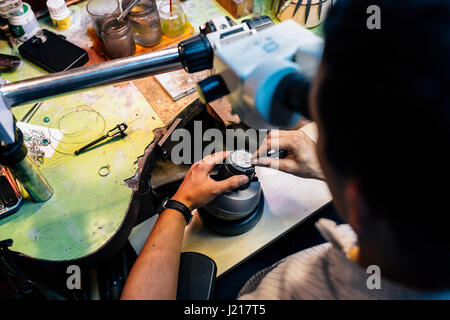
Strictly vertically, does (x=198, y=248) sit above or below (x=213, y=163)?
below

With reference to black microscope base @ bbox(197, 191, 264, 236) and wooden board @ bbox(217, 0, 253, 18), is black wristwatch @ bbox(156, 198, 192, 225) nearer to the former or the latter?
black microscope base @ bbox(197, 191, 264, 236)

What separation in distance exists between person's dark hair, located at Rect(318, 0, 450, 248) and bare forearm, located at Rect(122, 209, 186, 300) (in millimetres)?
638

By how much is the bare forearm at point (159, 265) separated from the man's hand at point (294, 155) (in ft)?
1.15

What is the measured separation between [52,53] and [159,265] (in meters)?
0.98

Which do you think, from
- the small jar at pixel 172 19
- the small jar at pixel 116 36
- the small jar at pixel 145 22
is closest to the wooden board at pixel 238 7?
the small jar at pixel 172 19

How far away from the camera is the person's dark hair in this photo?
0.32m

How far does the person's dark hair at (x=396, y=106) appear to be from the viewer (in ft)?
1.05

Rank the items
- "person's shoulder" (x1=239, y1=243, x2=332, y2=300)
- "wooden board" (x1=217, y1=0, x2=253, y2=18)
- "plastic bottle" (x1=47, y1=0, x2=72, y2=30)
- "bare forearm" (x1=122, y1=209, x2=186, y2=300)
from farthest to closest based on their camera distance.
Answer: "wooden board" (x1=217, y1=0, x2=253, y2=18)
"plastic bottle" (x1=47, y1=0, x2=72, y2=30)
"bare forearm" (x1=122, y1=209, x2=186, y2=300)
"person's shoulder" (x1=239, y1=243, x2=332, y2=300)

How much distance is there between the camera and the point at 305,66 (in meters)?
0.49

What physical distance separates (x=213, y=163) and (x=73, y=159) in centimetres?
49

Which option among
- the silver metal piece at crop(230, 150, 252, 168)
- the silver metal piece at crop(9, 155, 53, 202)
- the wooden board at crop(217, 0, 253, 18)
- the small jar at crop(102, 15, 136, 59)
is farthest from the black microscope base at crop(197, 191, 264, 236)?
the wooden board at crop(217, 0, 253, 18)

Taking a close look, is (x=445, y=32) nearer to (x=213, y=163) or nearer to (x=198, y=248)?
(x=213, y=163)

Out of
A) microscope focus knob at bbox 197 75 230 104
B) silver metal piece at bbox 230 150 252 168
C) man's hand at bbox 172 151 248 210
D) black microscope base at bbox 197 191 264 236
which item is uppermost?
microscope focus knob at bbox 197 75 230 104
